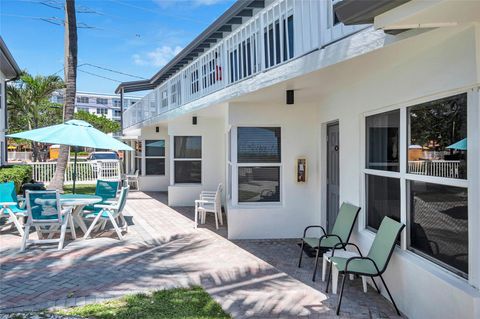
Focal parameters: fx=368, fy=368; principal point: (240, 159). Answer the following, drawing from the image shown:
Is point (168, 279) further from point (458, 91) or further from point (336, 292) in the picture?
point (458, 91)

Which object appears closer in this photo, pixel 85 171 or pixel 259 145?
pixel 259 145

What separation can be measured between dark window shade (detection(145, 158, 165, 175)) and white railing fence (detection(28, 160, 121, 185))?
3.58 metres

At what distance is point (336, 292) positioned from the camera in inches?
192

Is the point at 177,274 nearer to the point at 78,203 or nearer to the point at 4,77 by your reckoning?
the point at 78,203

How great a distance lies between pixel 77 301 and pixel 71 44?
37.7ft

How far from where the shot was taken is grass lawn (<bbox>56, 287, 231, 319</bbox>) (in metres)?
4.11

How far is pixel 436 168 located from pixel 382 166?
1.24 metres

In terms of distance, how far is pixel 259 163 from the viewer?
316 inches

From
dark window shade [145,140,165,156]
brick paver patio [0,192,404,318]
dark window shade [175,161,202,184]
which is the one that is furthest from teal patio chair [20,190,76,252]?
dark window shade [145,140,165,156]

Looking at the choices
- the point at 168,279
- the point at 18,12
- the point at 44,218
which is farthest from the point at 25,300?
the point at 18,12

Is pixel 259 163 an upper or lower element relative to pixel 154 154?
lower

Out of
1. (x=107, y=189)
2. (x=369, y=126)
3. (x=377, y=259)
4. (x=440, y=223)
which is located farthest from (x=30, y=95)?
(x=440, y=223)

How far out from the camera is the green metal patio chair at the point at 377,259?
428 cm

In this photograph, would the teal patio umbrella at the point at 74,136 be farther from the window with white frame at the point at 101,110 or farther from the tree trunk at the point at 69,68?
the window with white frame at the point at 101,110
